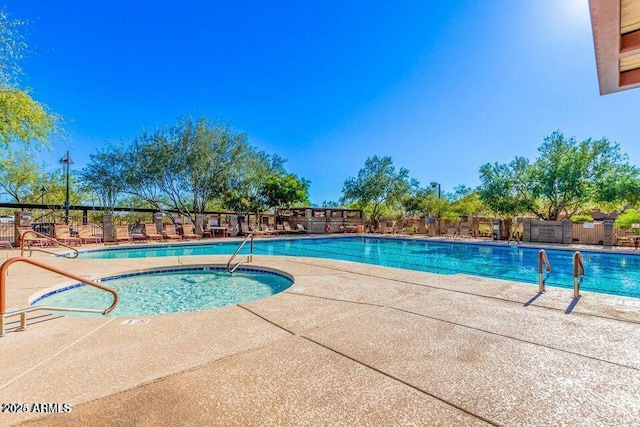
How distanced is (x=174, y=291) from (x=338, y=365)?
16.9 feet

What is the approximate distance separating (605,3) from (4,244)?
1720 centimetres

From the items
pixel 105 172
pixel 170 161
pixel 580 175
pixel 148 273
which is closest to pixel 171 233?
pixel 170 161

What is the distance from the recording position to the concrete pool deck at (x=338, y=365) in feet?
5.94

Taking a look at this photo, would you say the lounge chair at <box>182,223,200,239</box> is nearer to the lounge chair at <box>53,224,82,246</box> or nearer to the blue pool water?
the blue pool water

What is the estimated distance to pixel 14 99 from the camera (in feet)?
24.2

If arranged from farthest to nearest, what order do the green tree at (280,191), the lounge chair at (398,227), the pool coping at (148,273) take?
the lounge chair at (398,227), the green tree at (280,191), the pool coping at (148,273)

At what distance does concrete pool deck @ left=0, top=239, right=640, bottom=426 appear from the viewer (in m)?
1.81

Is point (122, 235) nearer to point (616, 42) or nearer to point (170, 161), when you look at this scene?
point (170, 161)

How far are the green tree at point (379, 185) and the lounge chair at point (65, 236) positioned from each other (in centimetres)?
1894

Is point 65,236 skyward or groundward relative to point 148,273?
skyward

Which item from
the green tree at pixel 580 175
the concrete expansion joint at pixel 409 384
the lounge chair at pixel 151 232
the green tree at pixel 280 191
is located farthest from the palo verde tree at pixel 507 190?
the lounge chair at pixel 151 232

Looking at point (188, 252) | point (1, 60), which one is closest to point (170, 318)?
point (1, 60)

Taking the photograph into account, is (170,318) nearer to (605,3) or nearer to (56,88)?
(605,3)

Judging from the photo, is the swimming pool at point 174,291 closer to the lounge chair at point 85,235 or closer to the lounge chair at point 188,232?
the lounge chair at point 85,235
